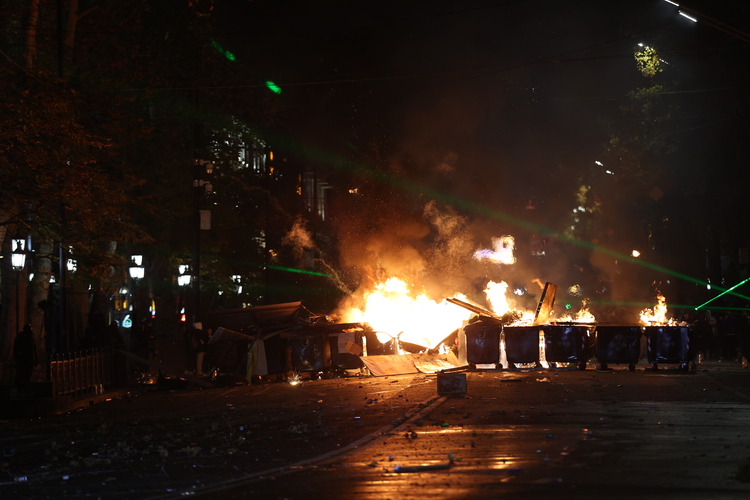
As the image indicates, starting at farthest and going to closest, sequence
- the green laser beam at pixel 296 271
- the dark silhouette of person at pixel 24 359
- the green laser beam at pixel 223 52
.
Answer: the green laser beam at pixel 296 271 → the green laser beam at pixel 223 52 → the dark silhouette of person at pixel 24 359

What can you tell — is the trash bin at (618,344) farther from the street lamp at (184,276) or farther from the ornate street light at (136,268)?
the street lamp at (184,276)

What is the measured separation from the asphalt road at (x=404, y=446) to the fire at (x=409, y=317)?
6110 millimetres

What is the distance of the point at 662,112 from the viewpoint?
103ft

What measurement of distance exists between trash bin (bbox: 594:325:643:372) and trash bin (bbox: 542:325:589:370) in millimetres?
380

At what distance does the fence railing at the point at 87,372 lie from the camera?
1421cm

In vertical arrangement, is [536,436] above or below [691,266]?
below

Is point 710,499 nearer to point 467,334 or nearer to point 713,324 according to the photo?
point 467,334

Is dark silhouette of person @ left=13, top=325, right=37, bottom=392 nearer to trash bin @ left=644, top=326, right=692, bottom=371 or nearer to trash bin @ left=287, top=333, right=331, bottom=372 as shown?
trash bin @ left=287, top=333, right=331, bottom=372

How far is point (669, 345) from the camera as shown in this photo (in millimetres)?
18297

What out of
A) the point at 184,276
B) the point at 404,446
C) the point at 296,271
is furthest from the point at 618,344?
the point at 296,271

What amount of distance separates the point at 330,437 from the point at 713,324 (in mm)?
18610

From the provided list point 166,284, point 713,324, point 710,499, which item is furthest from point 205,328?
point 710,499

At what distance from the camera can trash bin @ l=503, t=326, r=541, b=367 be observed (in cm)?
1905

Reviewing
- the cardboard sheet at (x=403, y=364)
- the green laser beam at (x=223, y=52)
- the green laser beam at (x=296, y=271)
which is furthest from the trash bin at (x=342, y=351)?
the green laser beam at (x=296, y=271)
